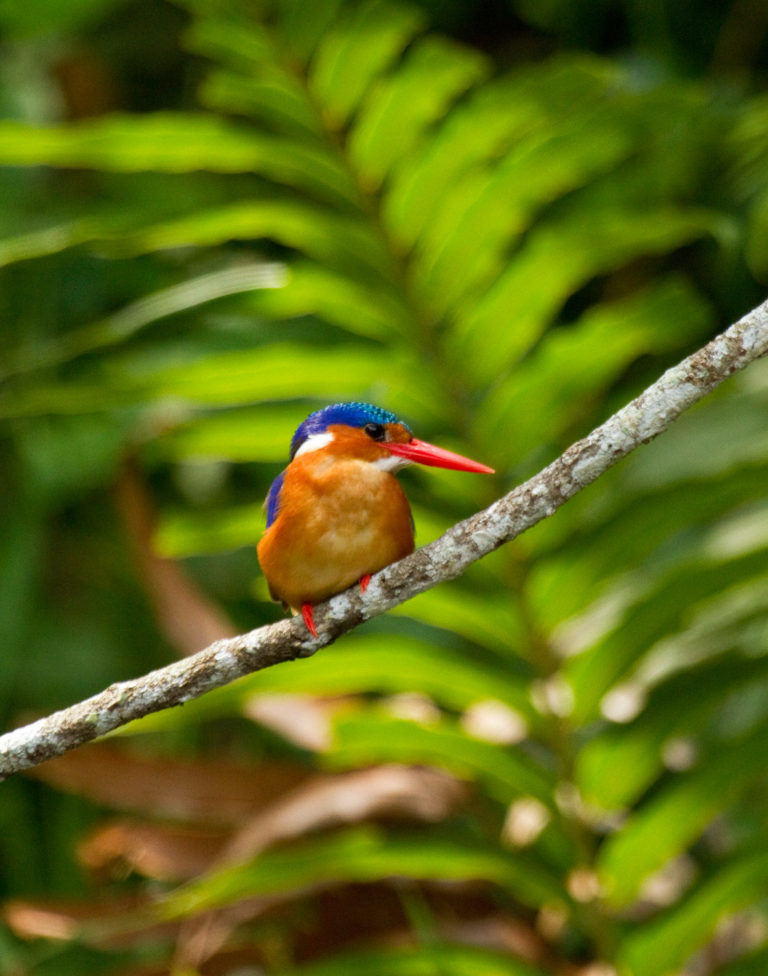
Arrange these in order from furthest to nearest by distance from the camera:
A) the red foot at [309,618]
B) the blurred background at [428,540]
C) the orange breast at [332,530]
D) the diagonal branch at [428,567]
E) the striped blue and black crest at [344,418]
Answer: the blurred background at [428,540] → the striped blue and black crest at [344,418] → the orange breast at [332,530] → the red foot at [309,618] → the diagonal branch at [428,567]

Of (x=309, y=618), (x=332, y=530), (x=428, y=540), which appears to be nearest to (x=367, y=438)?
(x=332, y=530)

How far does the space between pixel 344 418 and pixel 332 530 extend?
0.17 meters

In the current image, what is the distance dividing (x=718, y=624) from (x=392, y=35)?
1.24m

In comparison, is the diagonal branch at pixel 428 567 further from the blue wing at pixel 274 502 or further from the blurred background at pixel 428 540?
the blurred background at pixel 428 540

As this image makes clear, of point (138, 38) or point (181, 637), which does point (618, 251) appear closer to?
point (181, 637)

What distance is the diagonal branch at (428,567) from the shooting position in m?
1.06

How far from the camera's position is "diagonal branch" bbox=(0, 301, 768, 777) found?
1.06 m

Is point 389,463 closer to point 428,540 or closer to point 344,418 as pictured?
point 344,418

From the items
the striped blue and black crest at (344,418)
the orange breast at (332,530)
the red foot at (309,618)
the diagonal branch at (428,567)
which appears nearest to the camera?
the diagonal branch at (428,567)

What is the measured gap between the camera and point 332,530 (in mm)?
1366

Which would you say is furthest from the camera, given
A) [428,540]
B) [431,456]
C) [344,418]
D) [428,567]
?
[428,540]

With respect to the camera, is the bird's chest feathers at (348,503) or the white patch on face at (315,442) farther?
the white patch on face at (315,442)

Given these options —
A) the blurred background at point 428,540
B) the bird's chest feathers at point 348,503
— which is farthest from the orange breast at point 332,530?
the blurred background at point 428,540

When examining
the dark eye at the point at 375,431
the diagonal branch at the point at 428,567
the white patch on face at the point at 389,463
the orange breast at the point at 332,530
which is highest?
the dark eye at the point at 375,431
